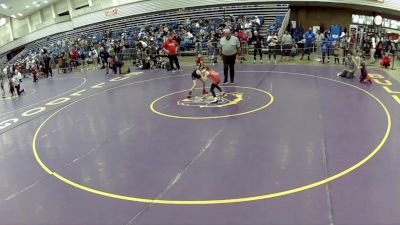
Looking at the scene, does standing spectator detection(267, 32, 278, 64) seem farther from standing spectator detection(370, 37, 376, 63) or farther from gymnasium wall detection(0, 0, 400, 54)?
gymnasium wall detection(0, 0, 400, 54)

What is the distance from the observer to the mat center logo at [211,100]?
43.1 ft

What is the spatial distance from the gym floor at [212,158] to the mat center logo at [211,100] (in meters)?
0.07

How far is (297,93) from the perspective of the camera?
13.9 m

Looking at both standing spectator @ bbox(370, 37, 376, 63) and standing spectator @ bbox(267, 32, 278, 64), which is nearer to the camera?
standing spectator @ bbox(370, 37, 376, 63)

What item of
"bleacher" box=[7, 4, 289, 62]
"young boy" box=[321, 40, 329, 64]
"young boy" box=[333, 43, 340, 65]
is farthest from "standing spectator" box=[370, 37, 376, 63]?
"bleacher" box=[7, 4, 289, 62]

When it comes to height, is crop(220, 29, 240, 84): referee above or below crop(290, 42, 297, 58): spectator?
above

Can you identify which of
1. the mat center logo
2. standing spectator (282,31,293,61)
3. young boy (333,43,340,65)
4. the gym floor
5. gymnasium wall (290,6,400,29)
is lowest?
the gym floor

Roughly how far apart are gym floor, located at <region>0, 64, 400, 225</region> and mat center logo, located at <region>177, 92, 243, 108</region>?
0.07 meters

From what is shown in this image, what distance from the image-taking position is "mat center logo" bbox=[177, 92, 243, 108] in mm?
13139

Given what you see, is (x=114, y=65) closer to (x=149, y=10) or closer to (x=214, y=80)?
(x=214, y=80)

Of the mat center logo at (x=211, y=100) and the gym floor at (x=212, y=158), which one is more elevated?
the mat center logo at (x=211, y=100)

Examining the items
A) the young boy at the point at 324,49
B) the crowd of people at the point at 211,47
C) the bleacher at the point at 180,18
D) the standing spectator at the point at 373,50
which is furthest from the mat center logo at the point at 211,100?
the bleacher at the point at 180,18

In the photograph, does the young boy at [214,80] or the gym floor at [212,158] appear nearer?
the gym floor at [212,158]

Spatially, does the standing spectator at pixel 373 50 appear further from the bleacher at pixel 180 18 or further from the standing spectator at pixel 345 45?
the bleacher at pixel 180 18
